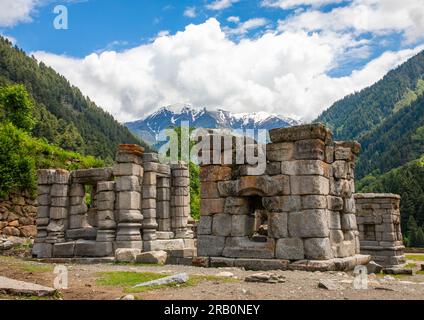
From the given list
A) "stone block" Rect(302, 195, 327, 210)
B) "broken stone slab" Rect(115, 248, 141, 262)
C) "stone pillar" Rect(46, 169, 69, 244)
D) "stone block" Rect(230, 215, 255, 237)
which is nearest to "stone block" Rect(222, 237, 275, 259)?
"stone block" Rect(230, 215, 255, 237)

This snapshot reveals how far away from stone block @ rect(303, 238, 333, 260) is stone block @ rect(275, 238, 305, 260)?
0.46 ft

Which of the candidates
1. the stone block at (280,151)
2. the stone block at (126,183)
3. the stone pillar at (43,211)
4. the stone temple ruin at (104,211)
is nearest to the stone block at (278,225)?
the stone block at (280,151)

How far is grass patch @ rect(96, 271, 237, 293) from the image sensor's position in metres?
8.05

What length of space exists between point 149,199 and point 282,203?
6.72 m

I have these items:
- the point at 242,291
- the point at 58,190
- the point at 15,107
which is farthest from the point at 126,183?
the point at 15,107

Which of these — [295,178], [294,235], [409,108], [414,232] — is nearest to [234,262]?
[294,235]

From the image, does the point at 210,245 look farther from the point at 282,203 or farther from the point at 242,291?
the point at 242,291

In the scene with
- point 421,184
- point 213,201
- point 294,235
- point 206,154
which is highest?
point 421,184

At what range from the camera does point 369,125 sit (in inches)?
7618

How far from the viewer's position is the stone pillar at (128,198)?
1558cm

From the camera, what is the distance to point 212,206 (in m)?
12.6

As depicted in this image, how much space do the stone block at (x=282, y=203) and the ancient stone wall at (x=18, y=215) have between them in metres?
13.3
